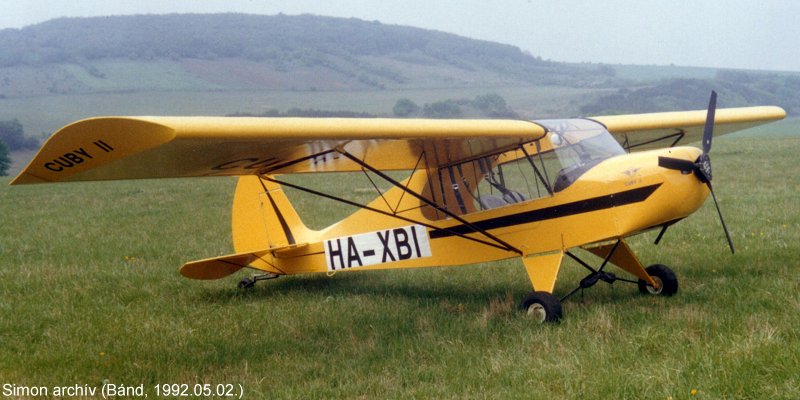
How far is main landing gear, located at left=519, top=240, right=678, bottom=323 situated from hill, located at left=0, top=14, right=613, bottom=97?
74.8 meters

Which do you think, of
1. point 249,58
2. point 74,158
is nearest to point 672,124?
point 74,158

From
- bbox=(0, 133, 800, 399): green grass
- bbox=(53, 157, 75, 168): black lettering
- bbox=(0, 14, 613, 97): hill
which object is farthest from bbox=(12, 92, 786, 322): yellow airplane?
bbox=(0, 14, 613, 97): hill

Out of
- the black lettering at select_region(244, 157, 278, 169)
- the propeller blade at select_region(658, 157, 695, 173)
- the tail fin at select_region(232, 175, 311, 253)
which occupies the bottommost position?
Result: the tail fin at select_region(232, 175, 311, 253)

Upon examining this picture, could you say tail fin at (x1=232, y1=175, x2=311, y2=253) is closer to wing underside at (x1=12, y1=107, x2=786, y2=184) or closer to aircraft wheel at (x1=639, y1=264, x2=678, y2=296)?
wing underside at (x1=12, y1=107, x2=786, y2=184)

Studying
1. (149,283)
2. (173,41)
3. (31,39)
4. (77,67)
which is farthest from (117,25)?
(149,283)

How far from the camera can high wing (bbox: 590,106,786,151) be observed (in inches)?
352

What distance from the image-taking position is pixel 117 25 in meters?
128

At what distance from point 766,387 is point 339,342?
12.1ft

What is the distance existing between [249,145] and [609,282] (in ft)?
12.9

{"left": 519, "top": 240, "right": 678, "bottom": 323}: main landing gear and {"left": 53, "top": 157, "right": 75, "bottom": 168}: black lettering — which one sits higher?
{"left": 53, "top": 157, "right": 75, "bottom": 168}: black lettering

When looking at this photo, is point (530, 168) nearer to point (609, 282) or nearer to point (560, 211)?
point (560, 211)

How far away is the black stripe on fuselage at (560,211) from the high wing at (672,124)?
156cm

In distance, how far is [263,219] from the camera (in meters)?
9.70

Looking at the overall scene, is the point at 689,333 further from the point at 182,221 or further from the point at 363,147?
the point at 182,221
